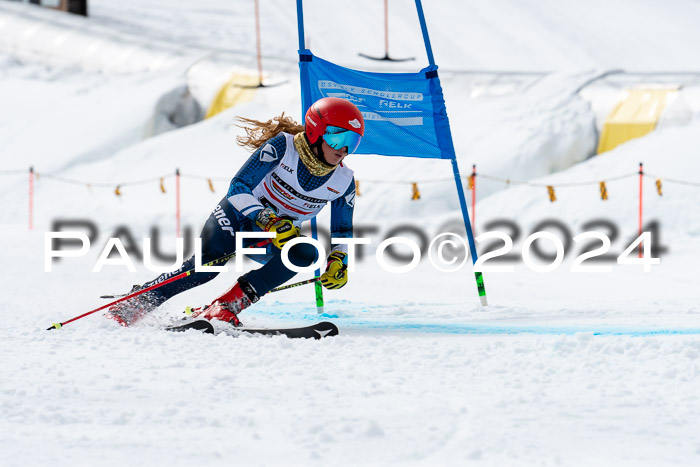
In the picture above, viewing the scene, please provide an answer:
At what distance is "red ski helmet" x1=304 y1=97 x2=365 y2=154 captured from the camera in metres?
4.23

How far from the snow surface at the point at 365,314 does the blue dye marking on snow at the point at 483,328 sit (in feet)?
0.12

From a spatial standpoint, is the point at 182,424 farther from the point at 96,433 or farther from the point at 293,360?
the point at 293,360

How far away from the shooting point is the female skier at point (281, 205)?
167 inches

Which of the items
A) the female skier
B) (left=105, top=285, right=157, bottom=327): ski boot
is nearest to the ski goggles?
the female skier

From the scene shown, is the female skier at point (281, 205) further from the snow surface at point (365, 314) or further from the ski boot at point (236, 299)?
the snow surface at point (365, 314)

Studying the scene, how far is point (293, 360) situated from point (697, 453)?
1696mm

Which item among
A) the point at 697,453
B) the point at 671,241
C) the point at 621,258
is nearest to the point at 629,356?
the point at 697,453

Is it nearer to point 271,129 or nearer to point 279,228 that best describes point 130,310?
point 279,228

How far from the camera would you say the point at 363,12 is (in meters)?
34.4

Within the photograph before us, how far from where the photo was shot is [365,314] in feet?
17.6

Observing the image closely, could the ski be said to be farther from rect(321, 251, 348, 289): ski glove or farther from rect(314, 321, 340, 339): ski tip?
rect(321, 251, 348, 289): ski glove

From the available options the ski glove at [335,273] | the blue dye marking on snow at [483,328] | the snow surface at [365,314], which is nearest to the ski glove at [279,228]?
the ski glove at [335,273]

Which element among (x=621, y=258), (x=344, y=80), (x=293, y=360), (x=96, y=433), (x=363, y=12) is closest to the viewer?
(x=96, y=433)

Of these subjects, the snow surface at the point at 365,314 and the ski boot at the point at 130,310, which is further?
the ski boot at the point at 130,310
